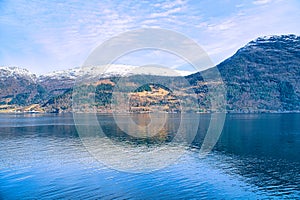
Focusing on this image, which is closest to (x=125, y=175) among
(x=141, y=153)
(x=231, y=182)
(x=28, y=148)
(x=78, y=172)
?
(x=78, y=172)

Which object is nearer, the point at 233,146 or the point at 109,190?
the point at 109,190

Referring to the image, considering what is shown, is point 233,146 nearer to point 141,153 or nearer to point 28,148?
point 141,153

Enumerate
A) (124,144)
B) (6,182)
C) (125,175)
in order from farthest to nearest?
(124,144) < (125,175) < (6,182)

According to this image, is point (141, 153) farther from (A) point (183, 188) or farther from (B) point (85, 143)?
(A) point (183, 188)

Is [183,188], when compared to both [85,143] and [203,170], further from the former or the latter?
[85,143]

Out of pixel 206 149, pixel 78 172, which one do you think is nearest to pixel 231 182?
pixel 78 172

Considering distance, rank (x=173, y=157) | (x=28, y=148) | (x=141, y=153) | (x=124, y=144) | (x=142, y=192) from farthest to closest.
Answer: (x=124, y=144) → (x=28, y=148) → (x=141, y=153) → (x=173, y=157) → (x=142, y=192)

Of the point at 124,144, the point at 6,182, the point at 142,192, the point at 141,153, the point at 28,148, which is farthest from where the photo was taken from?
the point at 124,144

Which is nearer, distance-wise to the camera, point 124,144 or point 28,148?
point 28,148

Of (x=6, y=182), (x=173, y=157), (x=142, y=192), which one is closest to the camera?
(x=142, y=192)
